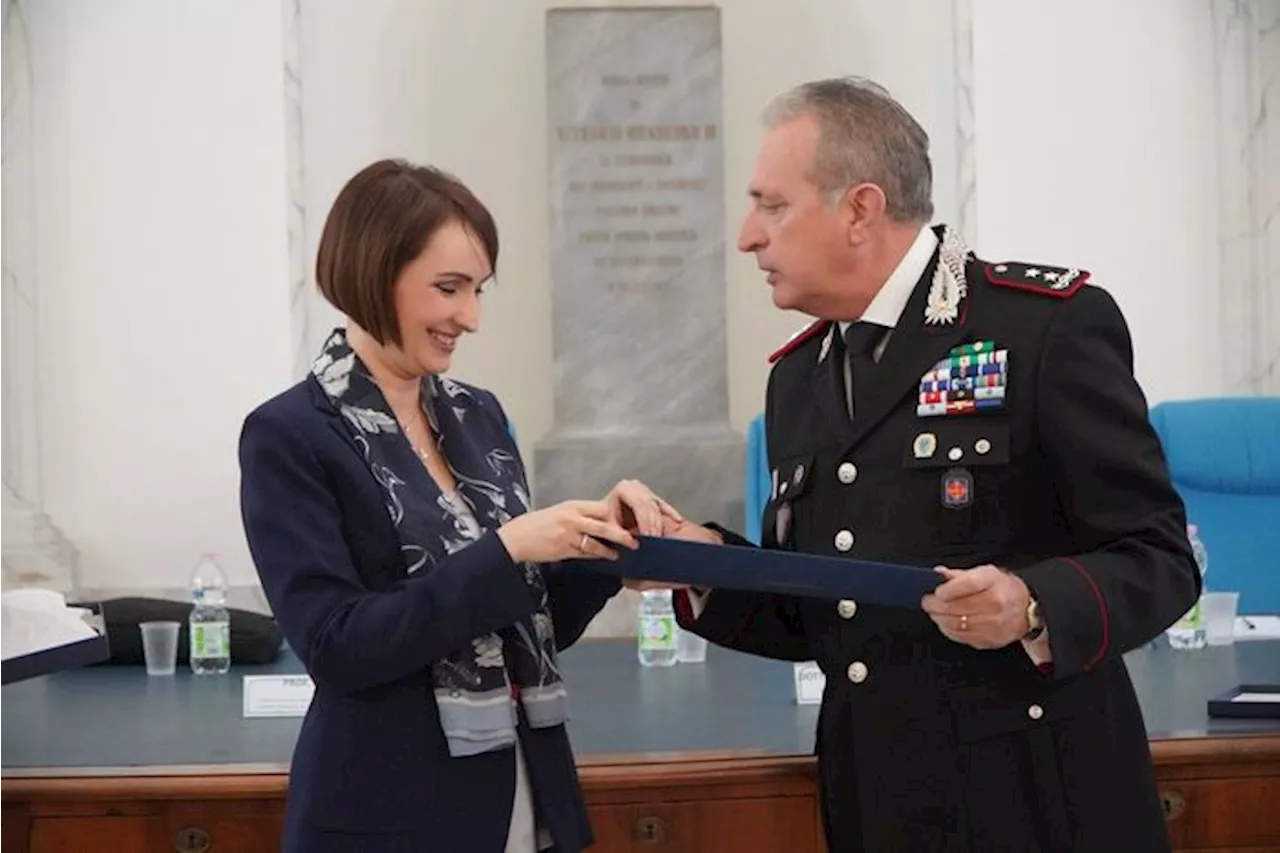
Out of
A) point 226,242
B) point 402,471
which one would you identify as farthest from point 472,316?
point 226,242

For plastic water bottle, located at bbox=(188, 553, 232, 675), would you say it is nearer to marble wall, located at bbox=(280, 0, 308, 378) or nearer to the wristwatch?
the wristwatch

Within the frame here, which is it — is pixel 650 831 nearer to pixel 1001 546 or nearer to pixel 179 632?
pixel 1001 546

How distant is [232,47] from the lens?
576 centimetres

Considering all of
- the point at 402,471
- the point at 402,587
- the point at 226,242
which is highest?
the point at 226,242

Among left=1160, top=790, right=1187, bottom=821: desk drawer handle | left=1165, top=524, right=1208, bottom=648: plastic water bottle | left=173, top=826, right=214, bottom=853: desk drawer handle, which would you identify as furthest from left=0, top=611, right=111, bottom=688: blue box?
left=1165, top=524, right=1208, bottom=648: plastic water bottle

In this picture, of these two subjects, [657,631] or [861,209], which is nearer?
[861,209]

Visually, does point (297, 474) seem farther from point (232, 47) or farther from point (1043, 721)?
point (232, 47)

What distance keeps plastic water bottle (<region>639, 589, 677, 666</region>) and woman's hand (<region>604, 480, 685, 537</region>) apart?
129 centimetres

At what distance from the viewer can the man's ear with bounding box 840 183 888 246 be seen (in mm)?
1947

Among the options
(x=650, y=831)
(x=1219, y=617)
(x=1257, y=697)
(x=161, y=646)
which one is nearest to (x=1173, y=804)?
(x=1257, y=697)

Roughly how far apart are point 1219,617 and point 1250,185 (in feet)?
9.56

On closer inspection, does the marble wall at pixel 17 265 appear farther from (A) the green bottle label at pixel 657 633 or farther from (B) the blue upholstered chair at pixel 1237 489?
(B) the blue upholstered chair at pixel 1237 489

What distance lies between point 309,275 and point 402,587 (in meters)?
4.16

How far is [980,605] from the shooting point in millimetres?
1706
